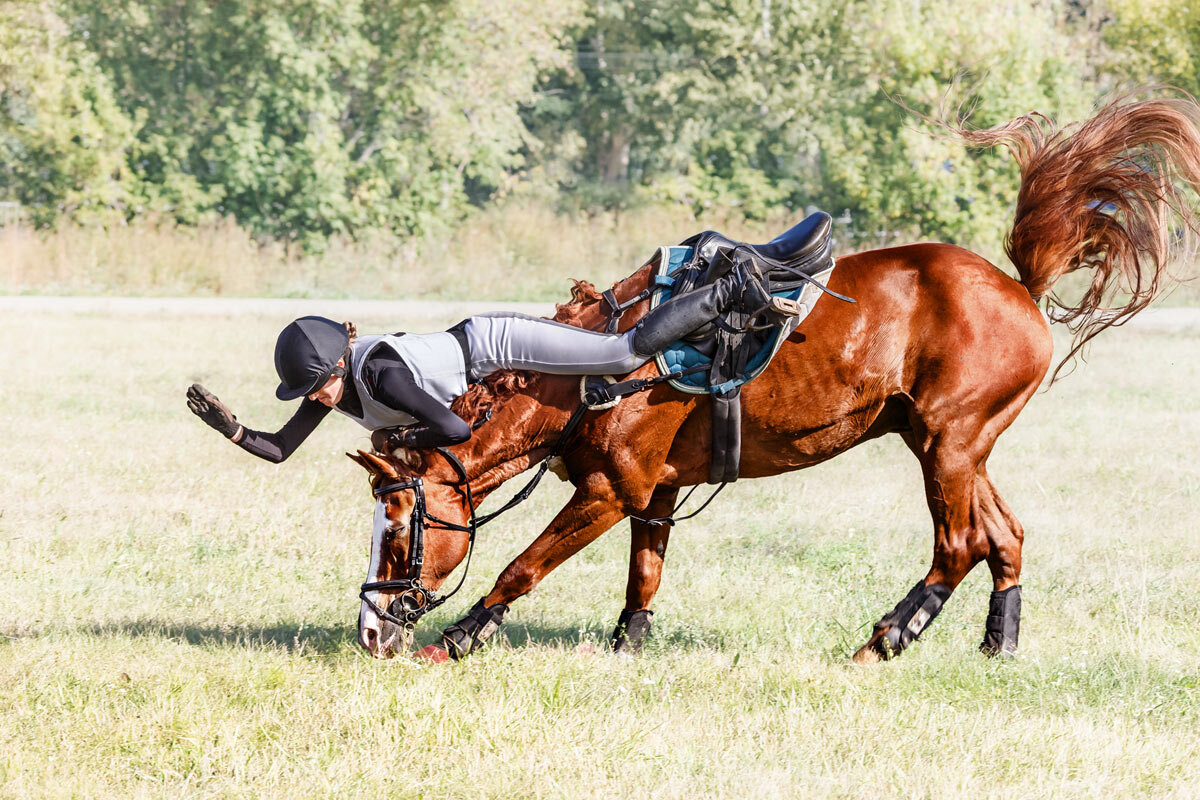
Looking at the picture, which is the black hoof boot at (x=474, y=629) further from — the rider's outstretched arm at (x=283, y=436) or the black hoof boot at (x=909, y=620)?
the black hoof boot at (x=909, y=620)

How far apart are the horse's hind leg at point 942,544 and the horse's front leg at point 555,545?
1.35 m

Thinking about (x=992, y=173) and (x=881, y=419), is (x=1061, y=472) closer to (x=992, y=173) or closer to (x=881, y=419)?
(x=881, y=419)

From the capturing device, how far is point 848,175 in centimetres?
2706

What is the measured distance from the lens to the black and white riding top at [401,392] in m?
5.07

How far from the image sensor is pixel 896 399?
19.4 feet

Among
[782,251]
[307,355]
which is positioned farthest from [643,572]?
[307,355]

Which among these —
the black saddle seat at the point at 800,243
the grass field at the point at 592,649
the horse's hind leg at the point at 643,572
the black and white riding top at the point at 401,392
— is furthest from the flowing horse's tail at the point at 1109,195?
the black and white riding top at the point at 401,392

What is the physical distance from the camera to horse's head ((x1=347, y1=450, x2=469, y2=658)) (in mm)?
5184

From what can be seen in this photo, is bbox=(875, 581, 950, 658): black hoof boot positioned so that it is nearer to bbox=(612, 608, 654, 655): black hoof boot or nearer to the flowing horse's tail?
bbox=(612, 608, 654, 655): black hoof boot

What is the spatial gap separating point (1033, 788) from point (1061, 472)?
6231 millimetres

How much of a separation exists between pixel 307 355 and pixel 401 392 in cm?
38

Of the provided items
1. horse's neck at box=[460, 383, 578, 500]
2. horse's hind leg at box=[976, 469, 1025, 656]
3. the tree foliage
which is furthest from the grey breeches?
the tree foliage

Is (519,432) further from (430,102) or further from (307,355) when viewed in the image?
(430,102)

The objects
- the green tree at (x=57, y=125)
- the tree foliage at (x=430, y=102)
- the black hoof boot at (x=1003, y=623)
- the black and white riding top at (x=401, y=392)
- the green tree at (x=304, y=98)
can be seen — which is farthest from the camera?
the green tree at (x=304, y=98)
